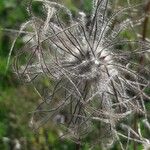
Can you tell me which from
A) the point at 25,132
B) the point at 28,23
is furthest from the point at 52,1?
the point at 25,132

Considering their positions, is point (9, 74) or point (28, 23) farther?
point (9, 74)

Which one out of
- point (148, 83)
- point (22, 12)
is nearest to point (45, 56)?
point (148, 83)

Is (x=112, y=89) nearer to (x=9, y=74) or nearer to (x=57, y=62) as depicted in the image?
(x=57, y=62)

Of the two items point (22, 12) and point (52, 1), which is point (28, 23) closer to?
point (52, 1)

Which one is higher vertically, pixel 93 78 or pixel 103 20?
pixel 103 20

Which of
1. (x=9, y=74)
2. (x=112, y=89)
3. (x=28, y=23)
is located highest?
(x=28, y=23)

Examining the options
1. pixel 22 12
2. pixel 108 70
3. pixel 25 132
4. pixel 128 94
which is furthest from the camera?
pixel 22 12

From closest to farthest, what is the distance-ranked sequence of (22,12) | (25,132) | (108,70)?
(108,70)
(25,132)
(22,12)
